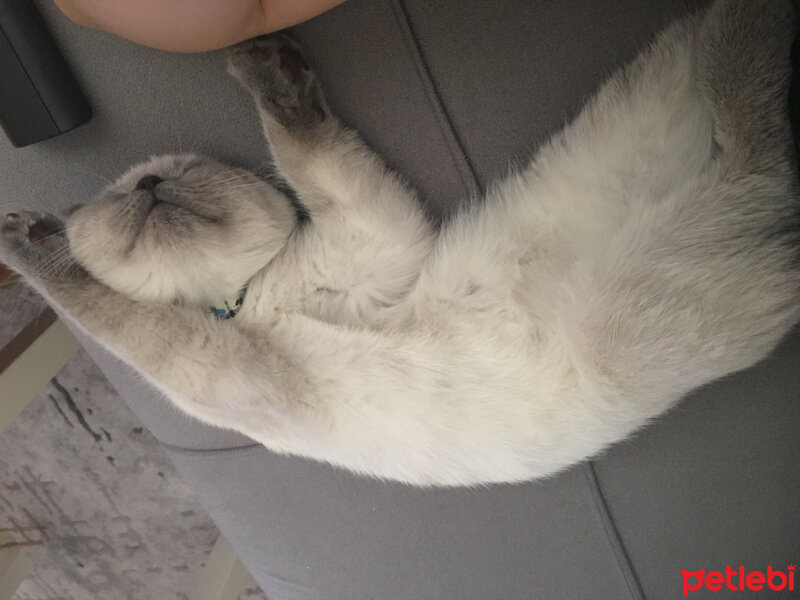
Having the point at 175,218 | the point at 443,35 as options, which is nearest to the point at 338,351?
the point at 175,218

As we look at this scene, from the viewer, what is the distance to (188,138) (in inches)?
44.8

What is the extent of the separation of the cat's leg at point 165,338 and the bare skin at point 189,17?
17.8 inches

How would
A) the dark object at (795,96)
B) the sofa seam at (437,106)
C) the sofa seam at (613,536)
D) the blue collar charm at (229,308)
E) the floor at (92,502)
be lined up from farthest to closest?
the floor at (92,502), the sofa seam at (613,536), the blue collar charm at (229,308), the sofa seam at (437,106), the dark object at (795,96)

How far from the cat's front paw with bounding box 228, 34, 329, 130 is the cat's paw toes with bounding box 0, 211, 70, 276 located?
43 cm

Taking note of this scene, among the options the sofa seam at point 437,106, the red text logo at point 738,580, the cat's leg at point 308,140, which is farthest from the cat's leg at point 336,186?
the red text logo at point 738,580

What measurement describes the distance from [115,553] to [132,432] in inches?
17.6

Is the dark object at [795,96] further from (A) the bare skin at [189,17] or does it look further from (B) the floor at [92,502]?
(B) the floor at [92,502]

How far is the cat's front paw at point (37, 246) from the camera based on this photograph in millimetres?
1122

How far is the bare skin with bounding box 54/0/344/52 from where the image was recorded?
742 millimetres

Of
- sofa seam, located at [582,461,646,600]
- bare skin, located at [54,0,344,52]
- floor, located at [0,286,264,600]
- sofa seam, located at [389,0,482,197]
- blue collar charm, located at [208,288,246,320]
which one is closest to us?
bare skin, located at [54,0,344,52]

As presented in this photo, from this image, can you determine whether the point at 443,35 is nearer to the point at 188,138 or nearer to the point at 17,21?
the point at 188,138

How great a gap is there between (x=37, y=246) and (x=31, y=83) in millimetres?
288

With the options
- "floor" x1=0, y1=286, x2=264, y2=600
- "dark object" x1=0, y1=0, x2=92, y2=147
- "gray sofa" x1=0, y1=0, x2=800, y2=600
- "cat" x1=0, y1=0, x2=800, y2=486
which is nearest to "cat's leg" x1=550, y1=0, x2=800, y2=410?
"cat" x1=0, y1=0, x2=800, y2=486

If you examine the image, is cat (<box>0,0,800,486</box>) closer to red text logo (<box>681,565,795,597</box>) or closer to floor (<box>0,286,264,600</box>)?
red text logo (<box>681,565,795,597</box>)
